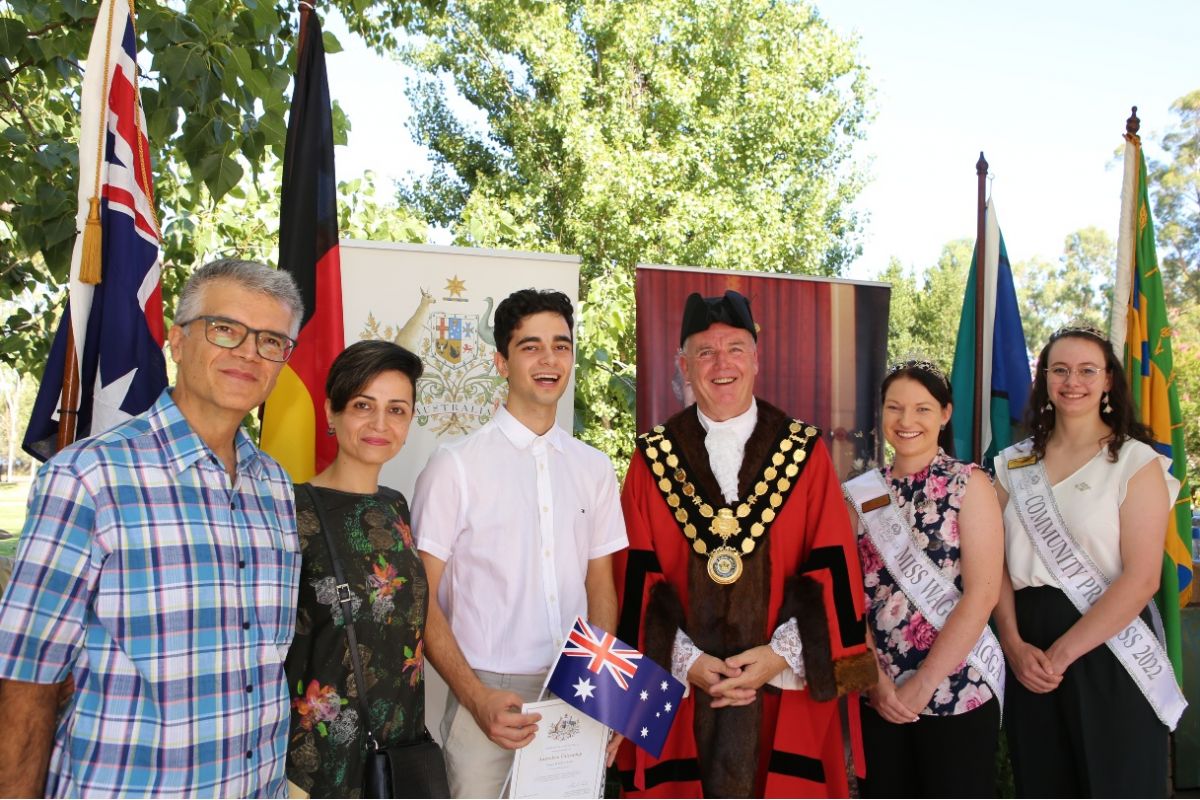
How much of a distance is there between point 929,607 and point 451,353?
2.00 meters

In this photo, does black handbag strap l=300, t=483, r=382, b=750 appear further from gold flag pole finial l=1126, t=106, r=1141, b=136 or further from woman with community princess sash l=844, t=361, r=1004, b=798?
gold flag pole finial l=1126, t=106, r=1141, b=136

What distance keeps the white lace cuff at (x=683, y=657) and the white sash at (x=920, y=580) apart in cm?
70

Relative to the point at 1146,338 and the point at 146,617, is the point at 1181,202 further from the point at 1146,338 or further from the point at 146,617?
the point at 146,617

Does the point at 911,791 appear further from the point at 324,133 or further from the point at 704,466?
the point at 324,133

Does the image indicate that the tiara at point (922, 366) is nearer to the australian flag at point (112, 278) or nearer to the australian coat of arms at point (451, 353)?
the australian coat of arms at point (451, 353)

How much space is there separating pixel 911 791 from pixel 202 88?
3129mm

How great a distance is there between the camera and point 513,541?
2611 mm

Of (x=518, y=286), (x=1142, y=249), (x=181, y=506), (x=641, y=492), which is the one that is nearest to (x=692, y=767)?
(x=641, y=492)

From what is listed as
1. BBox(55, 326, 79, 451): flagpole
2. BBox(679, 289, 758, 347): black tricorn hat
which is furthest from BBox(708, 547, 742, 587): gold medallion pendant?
BBox(55, 326, 79, 451): flagpole

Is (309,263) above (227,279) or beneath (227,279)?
above

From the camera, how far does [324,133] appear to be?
340cm

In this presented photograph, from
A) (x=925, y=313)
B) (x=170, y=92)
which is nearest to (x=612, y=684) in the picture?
(x=170, y=92)

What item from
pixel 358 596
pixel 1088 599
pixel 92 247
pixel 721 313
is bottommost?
pixel 1088 599

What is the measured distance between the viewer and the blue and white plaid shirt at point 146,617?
1608 mm
